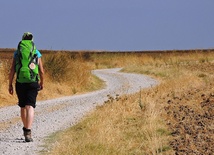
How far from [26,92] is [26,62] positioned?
625 mm

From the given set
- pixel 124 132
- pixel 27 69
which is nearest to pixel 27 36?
pixel 27 69

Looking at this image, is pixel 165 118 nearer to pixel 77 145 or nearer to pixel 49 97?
pixel 77 145

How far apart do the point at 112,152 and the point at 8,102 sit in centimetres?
1141

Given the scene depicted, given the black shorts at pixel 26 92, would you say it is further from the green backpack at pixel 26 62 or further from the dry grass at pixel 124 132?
the dry grass at pixel 124 132

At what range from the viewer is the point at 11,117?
14336mm

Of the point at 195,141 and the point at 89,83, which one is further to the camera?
the point at 89,83

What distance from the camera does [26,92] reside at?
955 cm

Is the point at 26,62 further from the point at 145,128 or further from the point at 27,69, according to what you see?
the point at 145,128

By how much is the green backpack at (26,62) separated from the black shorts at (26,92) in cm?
12

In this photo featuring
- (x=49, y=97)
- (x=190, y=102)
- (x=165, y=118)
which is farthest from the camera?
(x=49, y=97)

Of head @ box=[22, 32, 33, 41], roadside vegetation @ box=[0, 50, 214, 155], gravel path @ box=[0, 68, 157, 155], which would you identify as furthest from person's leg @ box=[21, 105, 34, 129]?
head @ box=[22, 32, 33, 41]

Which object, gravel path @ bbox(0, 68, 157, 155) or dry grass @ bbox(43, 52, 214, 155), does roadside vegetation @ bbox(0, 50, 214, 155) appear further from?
gravel path @ bbox(0, 68, 157, 155)

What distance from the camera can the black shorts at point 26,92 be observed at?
31.1 ft

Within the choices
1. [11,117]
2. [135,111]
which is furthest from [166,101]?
[11,117]
